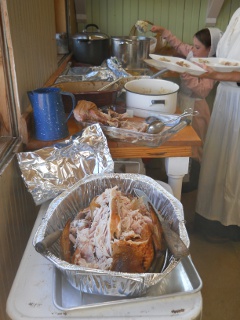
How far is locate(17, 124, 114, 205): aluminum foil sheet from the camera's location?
32.2 inches

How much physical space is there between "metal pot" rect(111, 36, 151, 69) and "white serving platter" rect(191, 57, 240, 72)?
1.71 ft

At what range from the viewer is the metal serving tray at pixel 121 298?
21.5 inches

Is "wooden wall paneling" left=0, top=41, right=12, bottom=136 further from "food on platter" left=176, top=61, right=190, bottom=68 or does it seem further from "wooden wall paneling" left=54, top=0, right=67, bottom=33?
"wooden wall paneling" left=54, top=0, right=67, bottom=33

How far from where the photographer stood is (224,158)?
1.52m

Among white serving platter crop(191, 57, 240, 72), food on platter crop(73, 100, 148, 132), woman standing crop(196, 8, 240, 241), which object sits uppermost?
white serving platter crop(191, 57, 240, 72)

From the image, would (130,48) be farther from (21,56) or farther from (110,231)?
(110,231)

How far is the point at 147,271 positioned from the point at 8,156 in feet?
1.64

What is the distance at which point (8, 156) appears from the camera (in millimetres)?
872

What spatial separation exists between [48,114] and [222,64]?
832 mm

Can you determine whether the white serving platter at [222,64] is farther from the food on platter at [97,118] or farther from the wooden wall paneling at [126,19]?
the wooden wall paneling at [126,19]

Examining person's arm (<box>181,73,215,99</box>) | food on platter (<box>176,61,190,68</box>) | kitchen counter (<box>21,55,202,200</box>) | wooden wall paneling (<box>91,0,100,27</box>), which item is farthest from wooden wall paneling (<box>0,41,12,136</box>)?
wooden wall paneling (<box>91,0,100,27</box>)

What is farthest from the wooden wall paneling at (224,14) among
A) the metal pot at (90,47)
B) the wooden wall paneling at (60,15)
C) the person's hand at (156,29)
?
the wooden wall paneling at (60,15)

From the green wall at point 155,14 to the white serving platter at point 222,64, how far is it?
43.8 inches

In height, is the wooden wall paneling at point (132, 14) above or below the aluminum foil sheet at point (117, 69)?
above
